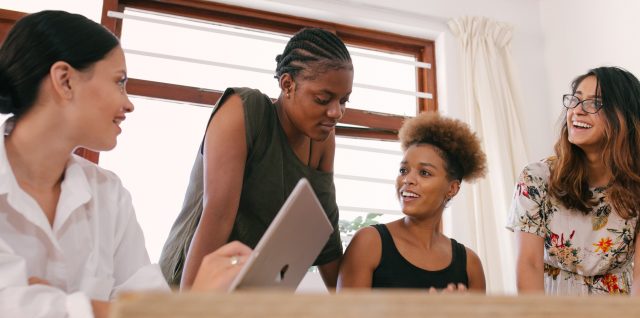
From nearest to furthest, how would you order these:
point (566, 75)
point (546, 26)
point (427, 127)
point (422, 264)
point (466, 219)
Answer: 1. point (422, 264)
2. point (427, 127)
3. point (466, 219)
4. point (566, 75)
5. point (546, 26)

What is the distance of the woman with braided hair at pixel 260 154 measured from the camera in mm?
1343

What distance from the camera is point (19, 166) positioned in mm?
1059

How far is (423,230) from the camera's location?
70.3 inches

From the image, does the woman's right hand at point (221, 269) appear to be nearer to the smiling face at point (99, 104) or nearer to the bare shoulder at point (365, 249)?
the smiling face at point (99, 104)

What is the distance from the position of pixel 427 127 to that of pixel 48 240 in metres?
1.22

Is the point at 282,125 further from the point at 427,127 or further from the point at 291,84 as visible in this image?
the point at 427,127

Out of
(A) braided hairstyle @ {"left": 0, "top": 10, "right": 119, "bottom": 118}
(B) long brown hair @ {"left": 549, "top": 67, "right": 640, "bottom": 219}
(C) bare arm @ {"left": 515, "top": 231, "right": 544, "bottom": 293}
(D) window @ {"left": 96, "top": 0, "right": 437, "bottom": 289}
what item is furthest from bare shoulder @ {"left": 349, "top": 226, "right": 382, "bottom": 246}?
(D) window @ {"left": 96, "top": 0, "right": 437, "bottom": 289}

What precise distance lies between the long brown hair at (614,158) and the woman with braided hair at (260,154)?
69cm

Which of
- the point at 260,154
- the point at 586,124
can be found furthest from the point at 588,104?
the point at 260,154

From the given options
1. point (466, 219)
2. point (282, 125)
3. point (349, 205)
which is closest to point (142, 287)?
point (282, 125)

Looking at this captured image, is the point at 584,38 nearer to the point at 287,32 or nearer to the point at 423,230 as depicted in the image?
the point at 287,32

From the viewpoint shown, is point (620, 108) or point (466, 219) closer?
point (620, 108)

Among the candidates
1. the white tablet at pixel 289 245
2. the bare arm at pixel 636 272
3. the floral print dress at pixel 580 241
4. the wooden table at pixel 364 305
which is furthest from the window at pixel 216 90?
the wooden table at pixel 364 305

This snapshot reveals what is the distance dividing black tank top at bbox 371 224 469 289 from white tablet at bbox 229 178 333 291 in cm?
63
